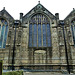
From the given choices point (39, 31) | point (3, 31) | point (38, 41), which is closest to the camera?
point (38, 41)

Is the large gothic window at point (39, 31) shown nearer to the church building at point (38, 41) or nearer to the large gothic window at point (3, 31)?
the church building at point (38, 41)

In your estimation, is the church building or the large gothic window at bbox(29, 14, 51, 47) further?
the large gothic window at bbox(29, 14, 51, 47)

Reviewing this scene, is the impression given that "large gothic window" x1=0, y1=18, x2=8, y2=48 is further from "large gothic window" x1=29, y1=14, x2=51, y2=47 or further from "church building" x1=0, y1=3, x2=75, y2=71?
"large gothic window" x1=29, y1=14, x2=51, y2=47

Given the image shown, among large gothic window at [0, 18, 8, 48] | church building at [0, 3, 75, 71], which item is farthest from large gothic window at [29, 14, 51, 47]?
large gothic window at [0, 18, 8, 48]

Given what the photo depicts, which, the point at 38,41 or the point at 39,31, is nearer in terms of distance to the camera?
the point at 38,41

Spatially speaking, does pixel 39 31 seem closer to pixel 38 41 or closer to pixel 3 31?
pixel 38 41

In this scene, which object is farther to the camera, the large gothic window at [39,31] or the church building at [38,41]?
the large gothic window at [39,31]

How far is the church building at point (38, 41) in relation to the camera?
13.7 meters

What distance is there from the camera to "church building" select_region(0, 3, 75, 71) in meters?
13.7

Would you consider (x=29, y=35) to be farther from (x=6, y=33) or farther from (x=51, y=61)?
(x=51, y=61)

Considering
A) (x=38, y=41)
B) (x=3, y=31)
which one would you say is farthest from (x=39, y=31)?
(x=3, y=31)

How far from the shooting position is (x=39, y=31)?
16.4m

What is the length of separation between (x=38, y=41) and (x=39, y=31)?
2115 millimetres

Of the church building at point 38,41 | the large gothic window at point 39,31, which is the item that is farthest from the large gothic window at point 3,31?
the large gothic window at point 39,31
